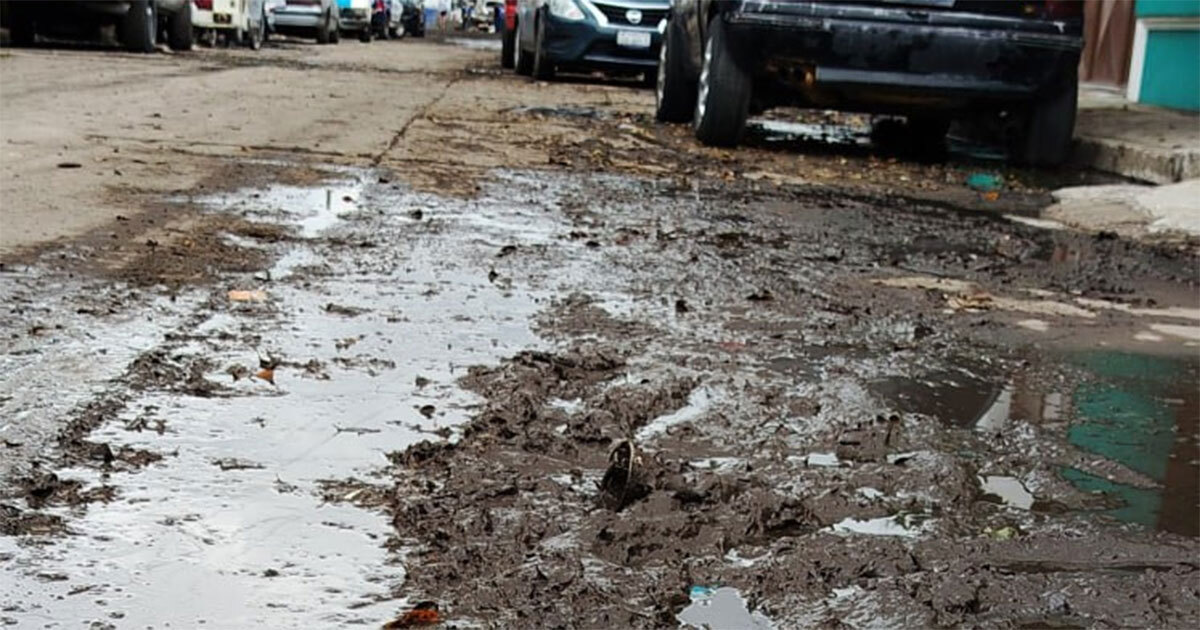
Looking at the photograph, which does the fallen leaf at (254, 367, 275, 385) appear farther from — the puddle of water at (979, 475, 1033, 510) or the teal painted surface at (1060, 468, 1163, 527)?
the teal painted surface at (1060, 468, 1163, 527)

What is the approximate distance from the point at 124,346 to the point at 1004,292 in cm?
289

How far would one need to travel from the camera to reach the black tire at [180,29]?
1856 cm

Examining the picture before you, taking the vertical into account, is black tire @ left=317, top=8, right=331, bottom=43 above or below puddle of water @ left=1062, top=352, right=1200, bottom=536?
above

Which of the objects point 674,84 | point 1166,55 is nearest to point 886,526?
point 674,84

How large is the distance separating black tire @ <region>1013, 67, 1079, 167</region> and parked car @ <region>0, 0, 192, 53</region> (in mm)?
11344

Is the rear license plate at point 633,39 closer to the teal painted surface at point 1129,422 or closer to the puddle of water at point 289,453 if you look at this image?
the puddle of water at point 289,453

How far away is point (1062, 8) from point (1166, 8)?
4974mm

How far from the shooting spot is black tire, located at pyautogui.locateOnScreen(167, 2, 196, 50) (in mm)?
18562

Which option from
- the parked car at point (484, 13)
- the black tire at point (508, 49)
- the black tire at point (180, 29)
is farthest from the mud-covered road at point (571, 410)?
the parked car at point (484, 13)

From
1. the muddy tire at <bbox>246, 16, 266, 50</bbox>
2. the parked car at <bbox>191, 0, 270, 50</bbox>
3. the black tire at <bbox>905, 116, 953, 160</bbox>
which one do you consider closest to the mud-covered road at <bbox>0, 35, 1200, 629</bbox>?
the black tire at <bbox>905, 116, 953, 160</bbox>

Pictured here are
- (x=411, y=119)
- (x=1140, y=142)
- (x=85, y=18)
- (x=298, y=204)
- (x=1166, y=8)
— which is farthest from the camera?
(x=85, y=18)

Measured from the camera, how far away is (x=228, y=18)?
21547 millimetres

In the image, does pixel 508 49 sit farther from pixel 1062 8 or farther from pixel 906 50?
pixel 1062 8

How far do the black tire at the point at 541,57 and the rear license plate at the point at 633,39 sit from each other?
91 centimetres
